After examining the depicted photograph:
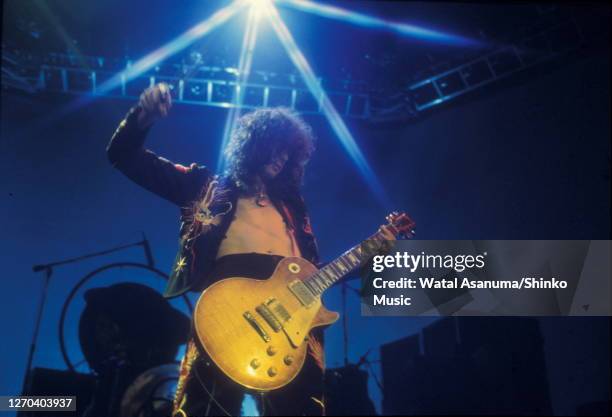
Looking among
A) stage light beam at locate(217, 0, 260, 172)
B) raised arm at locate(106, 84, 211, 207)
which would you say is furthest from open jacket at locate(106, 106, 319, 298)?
stage light beam at locate(217, 0, 260, 172)

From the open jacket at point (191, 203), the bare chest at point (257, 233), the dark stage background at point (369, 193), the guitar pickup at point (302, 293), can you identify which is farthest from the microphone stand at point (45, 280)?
the guitar pickup at point (302, 293)

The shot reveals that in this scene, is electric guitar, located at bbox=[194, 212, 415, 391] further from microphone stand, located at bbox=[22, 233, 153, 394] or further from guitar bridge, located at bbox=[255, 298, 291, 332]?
microphone stand, located at bbox=[22, 233, 153, 394]

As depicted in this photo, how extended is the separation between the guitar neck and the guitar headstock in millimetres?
64

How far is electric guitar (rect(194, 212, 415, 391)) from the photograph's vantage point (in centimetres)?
132

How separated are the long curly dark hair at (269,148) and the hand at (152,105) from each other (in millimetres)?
391

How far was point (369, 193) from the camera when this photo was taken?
2.54m

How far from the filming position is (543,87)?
9.11 feet

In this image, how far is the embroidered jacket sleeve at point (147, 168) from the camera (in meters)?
1.54

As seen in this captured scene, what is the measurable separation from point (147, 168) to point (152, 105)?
0.71 ft

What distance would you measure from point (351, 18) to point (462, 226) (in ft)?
4.36

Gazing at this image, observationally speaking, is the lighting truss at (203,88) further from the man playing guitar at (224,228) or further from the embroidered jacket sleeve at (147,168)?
the embroidered jacket sleeve at (147,168)

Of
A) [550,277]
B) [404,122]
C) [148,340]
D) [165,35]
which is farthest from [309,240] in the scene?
[165,35]

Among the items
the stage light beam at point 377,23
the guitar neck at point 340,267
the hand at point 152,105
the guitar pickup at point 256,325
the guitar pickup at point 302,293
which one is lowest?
the guitar pickup at point 256,325

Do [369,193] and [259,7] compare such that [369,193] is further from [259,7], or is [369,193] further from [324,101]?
[259,7]
